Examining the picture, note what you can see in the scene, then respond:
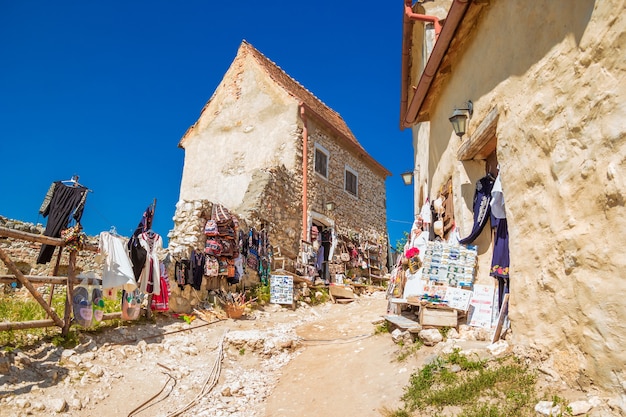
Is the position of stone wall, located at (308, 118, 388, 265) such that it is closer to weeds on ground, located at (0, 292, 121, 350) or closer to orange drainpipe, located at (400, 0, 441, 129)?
orange drainpipe, located at (400, 0, 441, 129)

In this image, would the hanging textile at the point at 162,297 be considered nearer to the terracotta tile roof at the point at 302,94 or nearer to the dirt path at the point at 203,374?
the dirt path at the point at 203,374

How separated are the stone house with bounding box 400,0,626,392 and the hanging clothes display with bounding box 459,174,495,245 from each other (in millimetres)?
185

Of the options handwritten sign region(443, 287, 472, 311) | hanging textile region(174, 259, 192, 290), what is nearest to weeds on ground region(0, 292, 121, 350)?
hanging textile region(174, 259, 192, 290)

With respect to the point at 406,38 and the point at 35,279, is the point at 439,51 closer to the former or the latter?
the point at 406,38

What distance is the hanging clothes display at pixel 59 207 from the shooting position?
20.0ft

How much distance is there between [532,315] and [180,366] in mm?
4709

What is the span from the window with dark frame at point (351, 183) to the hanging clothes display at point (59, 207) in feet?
37.9

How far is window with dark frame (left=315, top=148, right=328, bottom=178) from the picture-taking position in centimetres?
1518

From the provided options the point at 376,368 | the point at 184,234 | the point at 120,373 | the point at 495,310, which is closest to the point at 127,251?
the point at 120,373

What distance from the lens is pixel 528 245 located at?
14.0 feet

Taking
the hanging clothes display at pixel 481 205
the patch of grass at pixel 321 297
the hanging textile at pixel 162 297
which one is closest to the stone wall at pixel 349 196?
the patch of grass at pixel 321 297

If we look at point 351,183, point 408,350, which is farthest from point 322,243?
point 408,350

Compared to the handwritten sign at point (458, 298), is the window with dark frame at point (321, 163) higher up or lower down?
higher up

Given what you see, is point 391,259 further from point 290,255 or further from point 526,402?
point 526,402
